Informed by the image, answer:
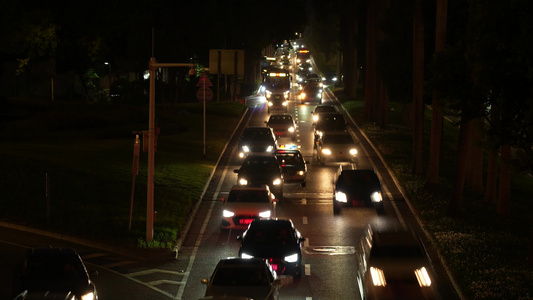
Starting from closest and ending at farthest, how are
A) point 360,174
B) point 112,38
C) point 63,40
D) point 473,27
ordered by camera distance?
point 473,27 < point 360,174 < point 63,40 < point 112,38

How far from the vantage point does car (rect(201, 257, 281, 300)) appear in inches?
705

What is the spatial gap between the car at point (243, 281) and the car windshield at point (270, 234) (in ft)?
12.3

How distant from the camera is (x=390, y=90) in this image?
192 feet

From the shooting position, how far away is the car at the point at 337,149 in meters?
45.9

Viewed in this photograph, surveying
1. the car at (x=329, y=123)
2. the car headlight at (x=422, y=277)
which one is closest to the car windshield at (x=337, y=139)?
the car at (x=329, y=123)

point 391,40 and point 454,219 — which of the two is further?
point 391,40

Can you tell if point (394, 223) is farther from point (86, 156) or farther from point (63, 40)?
point (63, 40)

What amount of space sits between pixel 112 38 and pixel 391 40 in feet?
129

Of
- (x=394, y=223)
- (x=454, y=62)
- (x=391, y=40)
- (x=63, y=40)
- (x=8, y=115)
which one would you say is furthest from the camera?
(x=63, y=40)

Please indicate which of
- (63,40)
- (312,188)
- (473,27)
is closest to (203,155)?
(312,188)

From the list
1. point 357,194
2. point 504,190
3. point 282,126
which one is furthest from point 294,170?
point 282,126

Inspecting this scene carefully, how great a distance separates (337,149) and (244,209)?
17.8 metres

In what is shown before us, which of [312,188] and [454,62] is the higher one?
[454,62]

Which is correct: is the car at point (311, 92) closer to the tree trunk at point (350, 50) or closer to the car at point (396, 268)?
the tree trunk at point (350, 50)
